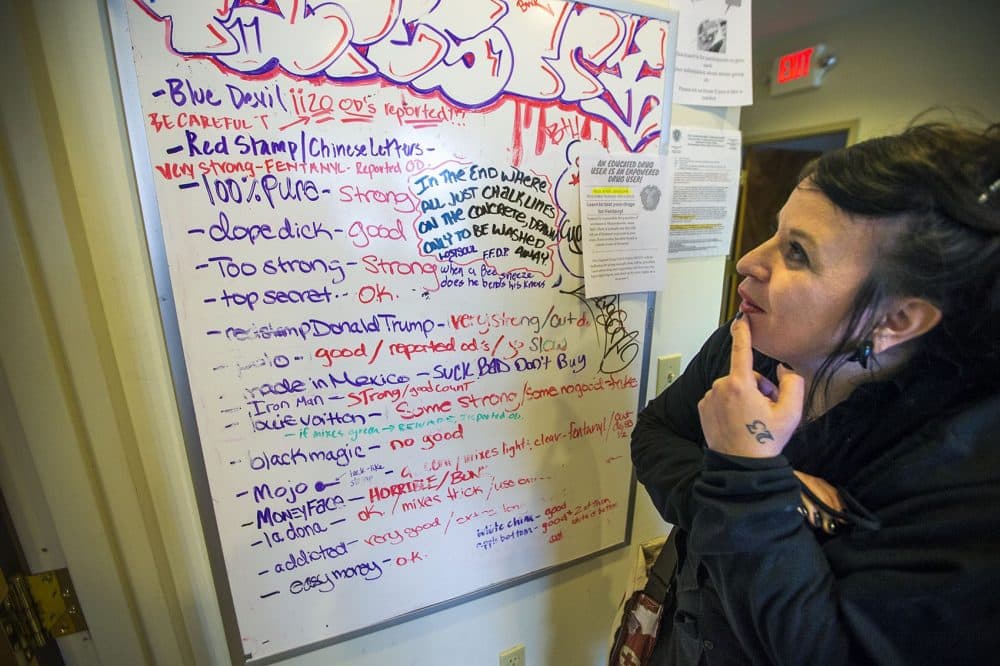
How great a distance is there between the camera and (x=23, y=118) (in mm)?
505

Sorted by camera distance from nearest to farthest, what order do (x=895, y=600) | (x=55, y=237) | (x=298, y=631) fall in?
(x=895, y=600)
(x=55, y=237)
(x=298, y=631)

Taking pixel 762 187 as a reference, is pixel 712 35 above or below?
above

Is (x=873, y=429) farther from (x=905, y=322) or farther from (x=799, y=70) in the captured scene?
(x=799, y=70)

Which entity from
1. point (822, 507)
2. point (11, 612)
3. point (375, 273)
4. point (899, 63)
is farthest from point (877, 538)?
point (899, 63)

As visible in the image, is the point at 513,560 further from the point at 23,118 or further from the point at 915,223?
the point at 23,118

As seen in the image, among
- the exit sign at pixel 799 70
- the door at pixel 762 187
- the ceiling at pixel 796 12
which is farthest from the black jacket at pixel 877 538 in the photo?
the exit sign at pixel 799 70

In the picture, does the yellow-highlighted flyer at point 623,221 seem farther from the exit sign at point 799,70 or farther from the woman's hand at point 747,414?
the exit sign at point 799,70

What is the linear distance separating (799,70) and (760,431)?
12.2 ft

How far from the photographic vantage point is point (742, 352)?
0.56 m

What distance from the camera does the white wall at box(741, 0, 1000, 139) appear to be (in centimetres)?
221

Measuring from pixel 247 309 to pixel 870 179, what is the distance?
837mm

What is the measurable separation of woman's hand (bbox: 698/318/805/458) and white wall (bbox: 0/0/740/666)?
60cm

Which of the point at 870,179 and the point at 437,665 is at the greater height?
the point at 870,179

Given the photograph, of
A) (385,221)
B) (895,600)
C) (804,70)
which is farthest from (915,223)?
(804,70)
